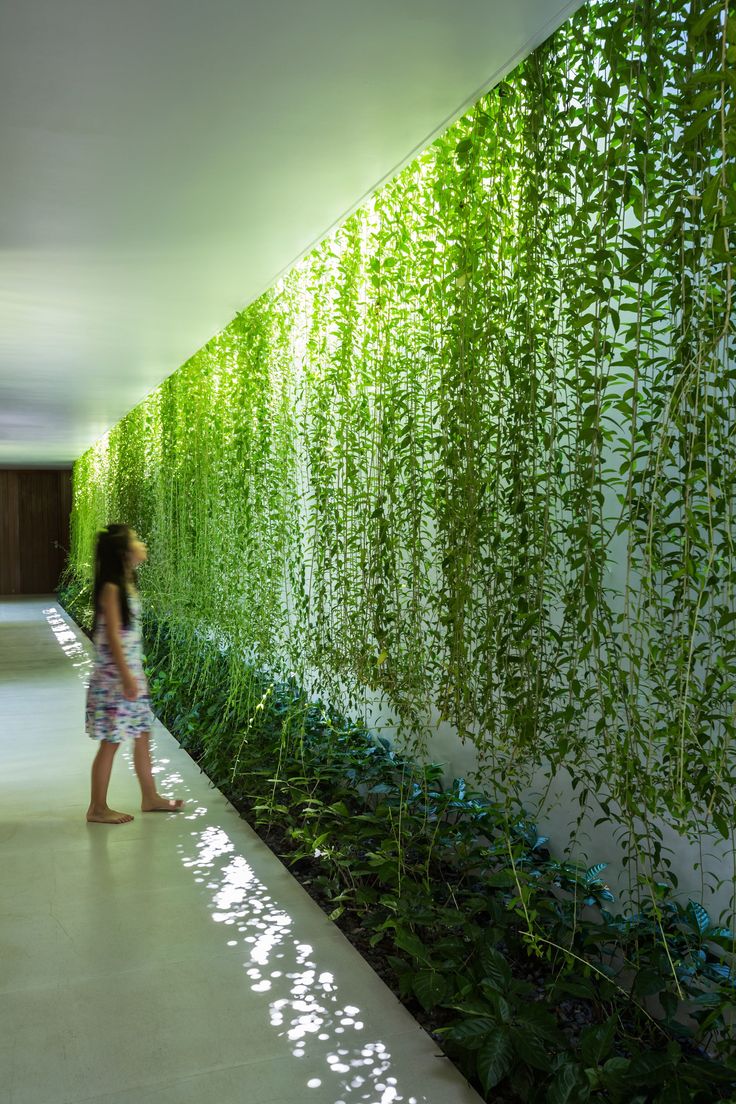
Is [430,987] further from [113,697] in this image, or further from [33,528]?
[33,528]

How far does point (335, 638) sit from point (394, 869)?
1361mm

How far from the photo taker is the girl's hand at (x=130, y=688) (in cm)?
387

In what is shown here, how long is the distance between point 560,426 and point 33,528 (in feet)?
61.8

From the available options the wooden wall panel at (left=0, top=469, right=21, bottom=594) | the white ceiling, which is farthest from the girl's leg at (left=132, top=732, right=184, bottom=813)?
the wooden wall panel at (left=0, top=469, right=21, bottom=594)

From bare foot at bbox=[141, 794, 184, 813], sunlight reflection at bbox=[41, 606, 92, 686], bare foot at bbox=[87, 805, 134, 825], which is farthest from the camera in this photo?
sunlight reflection at bbox=[41, 606, 92, 686]

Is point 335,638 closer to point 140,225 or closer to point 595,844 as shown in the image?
point 595,844

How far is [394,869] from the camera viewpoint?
3.08 m

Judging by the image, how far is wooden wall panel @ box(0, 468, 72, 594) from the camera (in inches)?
763

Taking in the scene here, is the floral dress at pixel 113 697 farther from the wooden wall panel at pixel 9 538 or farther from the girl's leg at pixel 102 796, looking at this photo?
the wooden wall panel at pixel 9 538

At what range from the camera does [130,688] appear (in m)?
3.87

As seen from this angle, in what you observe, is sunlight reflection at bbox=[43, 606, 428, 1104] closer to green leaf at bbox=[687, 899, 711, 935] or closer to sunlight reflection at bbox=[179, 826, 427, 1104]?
sunlight reflection at bbox=[179, 826, 427, 1104]

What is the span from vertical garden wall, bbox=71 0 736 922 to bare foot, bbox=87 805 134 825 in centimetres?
110

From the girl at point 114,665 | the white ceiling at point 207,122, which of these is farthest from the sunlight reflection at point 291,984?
the white ceiling at point 207,122

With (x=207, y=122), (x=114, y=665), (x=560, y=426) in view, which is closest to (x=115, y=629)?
(x=114, y=665)
